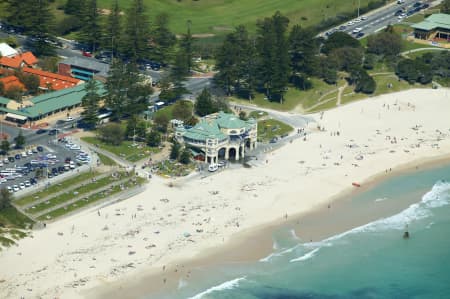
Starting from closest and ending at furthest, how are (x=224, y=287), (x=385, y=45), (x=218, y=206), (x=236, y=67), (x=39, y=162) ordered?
(x=224, y=287) → (x=218, y=206) → (x=39, y=162) → (x=236, y=67) → (x=385, y=45)

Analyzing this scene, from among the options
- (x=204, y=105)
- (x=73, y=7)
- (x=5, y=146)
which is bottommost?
(x=5, y=146)

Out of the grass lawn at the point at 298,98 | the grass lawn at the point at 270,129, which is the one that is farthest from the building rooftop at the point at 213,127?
the grass lawn at the point at 298,98

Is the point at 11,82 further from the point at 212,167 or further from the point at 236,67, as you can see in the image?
the point at 212,167

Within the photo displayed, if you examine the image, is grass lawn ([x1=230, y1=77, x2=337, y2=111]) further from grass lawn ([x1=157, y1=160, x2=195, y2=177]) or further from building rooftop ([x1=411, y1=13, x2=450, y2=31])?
building rooftop ([x1=411, y1=13, x2=450, y2=31])

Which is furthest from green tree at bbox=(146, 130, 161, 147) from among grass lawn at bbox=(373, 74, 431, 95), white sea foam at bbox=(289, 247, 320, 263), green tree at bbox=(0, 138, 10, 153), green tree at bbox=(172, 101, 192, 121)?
grass lawn at bbox=(373, 74, 431, 95)

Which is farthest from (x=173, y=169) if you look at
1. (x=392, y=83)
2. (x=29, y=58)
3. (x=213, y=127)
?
(x=392, y=83)

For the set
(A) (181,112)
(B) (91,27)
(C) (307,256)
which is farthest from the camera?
(B) (91,27)

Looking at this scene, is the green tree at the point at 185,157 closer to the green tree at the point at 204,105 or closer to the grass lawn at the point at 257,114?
the green tree at the point at 204,105
